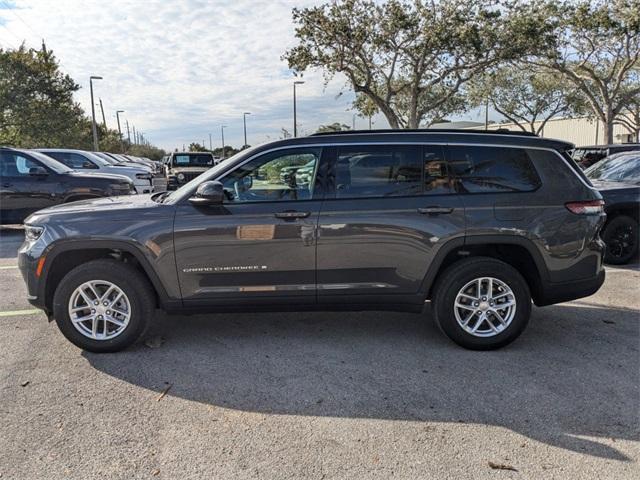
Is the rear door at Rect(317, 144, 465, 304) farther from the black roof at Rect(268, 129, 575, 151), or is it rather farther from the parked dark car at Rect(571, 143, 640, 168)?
the parked dark car at Rect(571, 143, 640, 168)

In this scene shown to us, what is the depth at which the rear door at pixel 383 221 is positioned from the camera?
13.2 feet

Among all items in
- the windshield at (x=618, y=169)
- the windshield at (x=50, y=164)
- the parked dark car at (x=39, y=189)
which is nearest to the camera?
the windshield at (x=618, y=169)

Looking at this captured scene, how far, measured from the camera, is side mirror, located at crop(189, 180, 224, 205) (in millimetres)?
3863

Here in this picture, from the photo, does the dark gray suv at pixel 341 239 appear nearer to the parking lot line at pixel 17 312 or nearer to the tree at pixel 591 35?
the parking lot line at pixel 17 312

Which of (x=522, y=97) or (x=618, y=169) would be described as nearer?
(x=618, y=169)

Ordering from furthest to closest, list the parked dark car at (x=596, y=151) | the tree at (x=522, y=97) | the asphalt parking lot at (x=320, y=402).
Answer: the tree at (x=522, y=97) < the parked dark car at (x=596, y=151) < the asphalt parking lot at (x=320, y=402)

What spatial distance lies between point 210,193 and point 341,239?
107 cm

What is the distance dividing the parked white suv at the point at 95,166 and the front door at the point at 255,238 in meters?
11.3

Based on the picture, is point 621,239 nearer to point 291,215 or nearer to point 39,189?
point 291,215

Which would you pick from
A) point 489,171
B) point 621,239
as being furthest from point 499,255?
point 621,239

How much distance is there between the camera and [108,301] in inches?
161

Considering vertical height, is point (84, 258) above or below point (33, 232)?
below

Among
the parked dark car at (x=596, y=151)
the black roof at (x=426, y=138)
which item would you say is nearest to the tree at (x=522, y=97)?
the parked dark car at (x=596, y=151)

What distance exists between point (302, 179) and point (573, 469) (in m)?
2.68
